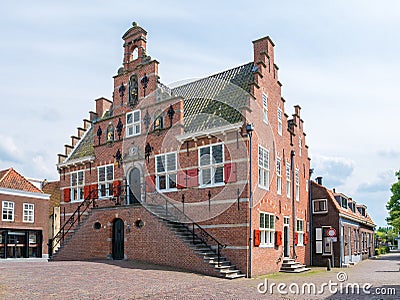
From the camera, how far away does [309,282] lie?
54.3 feet

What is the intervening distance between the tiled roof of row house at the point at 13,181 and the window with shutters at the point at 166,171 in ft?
48.8

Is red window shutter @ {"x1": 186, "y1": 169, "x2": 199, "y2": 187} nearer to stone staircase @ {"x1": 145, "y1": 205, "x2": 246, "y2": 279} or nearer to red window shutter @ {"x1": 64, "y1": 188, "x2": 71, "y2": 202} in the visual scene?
stone staircase @ {"x1": 145, "y1": 205, "x2": 246, "y2": 279}

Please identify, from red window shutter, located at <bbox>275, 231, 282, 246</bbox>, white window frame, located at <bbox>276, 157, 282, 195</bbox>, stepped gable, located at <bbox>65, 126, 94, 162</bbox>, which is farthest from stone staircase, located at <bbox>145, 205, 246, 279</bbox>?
stepped gable, located at <bbox>65, 126, 94, 162</bbox>

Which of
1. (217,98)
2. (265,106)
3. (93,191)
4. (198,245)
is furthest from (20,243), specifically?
(265,106)

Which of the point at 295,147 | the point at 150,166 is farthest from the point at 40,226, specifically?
the point at 295,147

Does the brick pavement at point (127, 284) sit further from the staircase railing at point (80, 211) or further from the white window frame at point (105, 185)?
the staircase railing at point (80, 211)

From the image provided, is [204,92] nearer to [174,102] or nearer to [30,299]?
[174,102]

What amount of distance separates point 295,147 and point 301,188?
2.51 meters

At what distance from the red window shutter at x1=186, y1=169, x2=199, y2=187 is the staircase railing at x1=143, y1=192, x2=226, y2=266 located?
1.38 metres

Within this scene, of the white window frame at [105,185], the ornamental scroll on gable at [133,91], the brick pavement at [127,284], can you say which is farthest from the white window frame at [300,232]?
the ornamental scroll on gable at [133,91]

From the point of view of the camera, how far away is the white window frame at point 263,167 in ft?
66.1

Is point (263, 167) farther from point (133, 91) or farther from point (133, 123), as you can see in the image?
point (133, 91)

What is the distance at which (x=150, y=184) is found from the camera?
22297 mm

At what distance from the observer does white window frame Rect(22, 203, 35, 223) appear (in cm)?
3256
